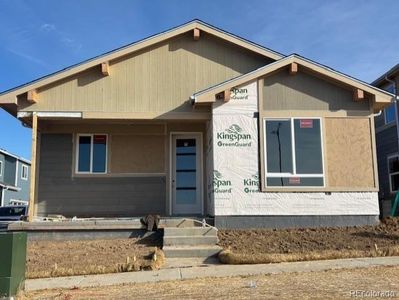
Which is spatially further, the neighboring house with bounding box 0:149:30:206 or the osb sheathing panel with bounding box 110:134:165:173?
the neighboring house with bounding box 0:149:30:206

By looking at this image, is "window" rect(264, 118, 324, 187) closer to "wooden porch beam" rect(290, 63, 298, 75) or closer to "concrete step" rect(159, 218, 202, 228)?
"wooden porch beam" rect(290, 63, 298, 75)

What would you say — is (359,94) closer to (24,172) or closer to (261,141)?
(261,141)

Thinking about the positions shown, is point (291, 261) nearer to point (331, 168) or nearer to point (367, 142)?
point (331, 168)

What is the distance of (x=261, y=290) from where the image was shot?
297 inches

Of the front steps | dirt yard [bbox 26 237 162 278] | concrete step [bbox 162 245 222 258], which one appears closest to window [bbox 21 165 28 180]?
dirt yard [bbox 26 237 162 278]

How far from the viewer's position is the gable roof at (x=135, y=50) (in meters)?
14.1

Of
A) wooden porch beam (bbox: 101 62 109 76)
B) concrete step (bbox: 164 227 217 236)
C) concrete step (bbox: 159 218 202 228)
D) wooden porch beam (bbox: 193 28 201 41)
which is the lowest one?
concrete step (bbox: 164 227 217 236)

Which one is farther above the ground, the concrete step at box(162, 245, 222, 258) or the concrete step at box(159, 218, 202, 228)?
the concrete step at box(159, 218, 202, 228)

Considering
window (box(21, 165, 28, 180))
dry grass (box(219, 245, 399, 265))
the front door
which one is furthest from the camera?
window (box(21, 165, 28, 180))

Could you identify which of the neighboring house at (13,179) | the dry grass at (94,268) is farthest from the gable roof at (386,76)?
the neighboring house at (13,179)

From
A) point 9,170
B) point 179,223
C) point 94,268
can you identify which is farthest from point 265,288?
point 9,170

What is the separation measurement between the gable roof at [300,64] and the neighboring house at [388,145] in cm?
578

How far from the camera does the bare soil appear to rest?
444 inches
